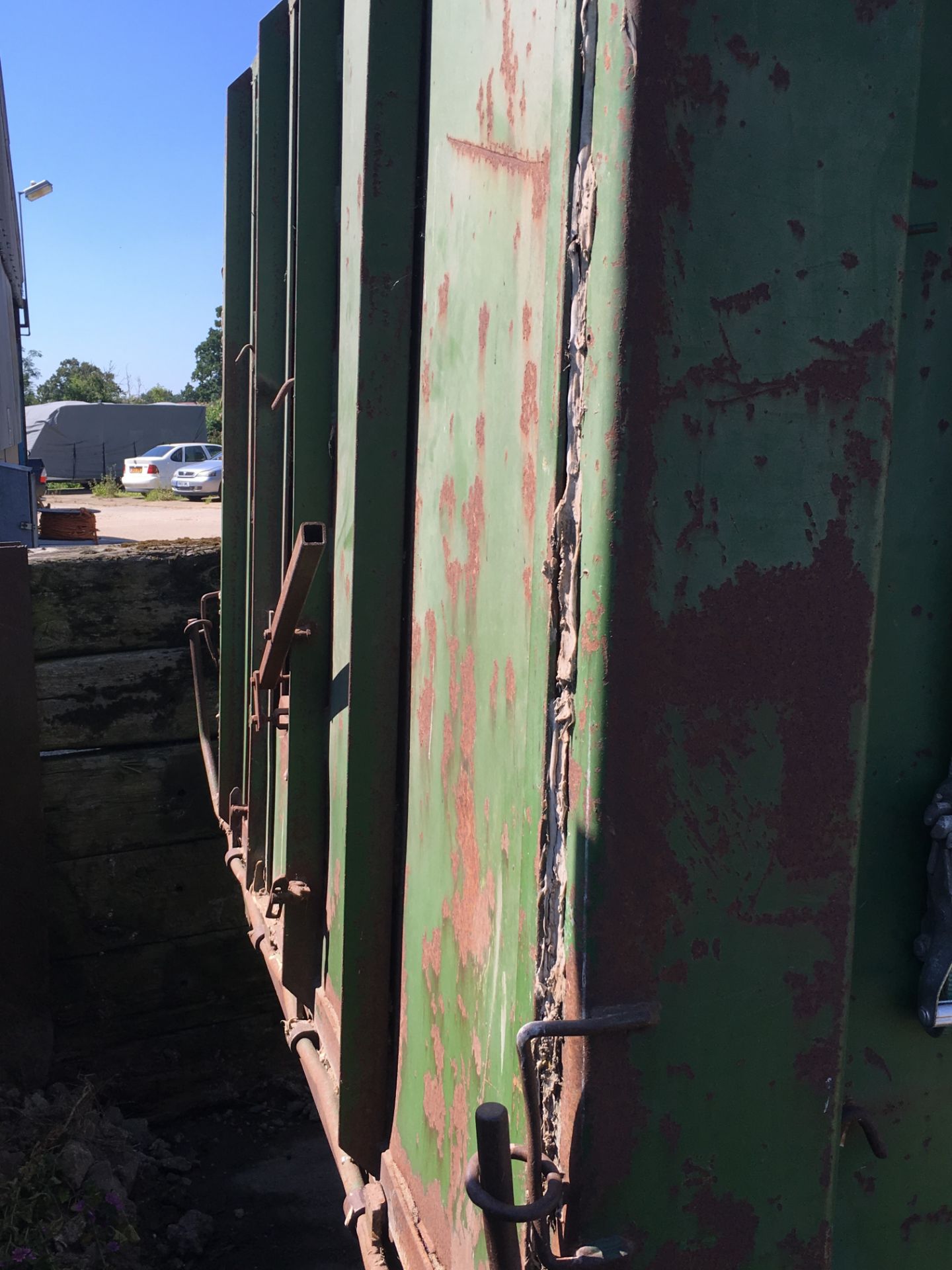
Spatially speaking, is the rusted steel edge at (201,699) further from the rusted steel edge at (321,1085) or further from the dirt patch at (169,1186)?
the dirt patch at (169,1186)

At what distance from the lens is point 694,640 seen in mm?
917

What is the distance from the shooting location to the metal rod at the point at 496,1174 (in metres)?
0.88

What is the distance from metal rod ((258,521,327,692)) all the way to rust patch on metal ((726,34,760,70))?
2.96ft

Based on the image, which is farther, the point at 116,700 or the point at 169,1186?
the point at 116,700

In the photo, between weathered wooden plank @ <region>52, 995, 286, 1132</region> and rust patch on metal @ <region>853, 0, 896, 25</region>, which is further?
weathered wooden plank @ <region>52, 995, 286, 1132</region>

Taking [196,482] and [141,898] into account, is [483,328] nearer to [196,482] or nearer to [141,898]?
[141,898]

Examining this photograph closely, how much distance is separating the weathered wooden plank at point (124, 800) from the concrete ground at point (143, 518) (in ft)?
22.0

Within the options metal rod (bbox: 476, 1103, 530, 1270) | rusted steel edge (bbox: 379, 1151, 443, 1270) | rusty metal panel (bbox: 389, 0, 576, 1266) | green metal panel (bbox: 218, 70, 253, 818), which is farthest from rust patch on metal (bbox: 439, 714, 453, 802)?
green metal panel (bbox: 218, 70, 253, 818)

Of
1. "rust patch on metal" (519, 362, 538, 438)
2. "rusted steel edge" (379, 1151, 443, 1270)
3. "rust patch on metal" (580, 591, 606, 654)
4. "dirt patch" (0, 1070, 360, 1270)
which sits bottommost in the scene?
"dirt patch" (0, 1070, 360, 1270)

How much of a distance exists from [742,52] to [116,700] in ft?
9.94

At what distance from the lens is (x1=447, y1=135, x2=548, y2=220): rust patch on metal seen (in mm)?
1047

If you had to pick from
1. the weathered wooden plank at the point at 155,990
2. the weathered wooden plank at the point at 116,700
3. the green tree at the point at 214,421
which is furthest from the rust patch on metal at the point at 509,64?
the green tree at the point at 214,421

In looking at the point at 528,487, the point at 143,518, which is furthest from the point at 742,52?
the point at 143,518

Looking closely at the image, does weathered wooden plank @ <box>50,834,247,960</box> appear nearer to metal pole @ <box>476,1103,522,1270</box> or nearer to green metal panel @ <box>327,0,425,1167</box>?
green metal panel @ <box>327,0,425,1167</box>
